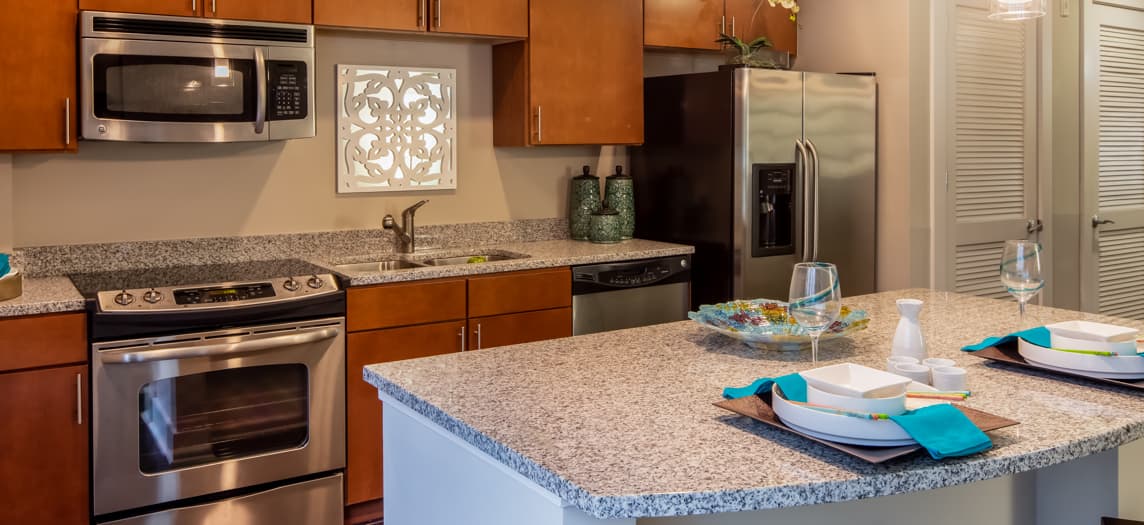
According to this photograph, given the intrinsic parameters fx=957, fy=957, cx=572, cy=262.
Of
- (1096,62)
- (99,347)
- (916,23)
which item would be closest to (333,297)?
(99,347)

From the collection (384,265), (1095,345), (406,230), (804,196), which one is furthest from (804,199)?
(1095,345)

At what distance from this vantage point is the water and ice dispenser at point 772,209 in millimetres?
4039

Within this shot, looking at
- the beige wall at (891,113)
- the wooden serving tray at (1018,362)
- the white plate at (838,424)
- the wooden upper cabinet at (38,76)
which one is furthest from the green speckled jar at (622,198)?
the white plate at (838,424)

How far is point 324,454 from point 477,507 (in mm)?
1806

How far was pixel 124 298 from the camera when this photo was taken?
287cm

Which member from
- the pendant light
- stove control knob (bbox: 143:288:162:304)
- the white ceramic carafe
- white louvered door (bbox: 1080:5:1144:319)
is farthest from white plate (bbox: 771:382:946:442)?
white louvered door (bbox: 1080:5:1144:319)

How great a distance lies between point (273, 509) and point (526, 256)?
4.42 ft

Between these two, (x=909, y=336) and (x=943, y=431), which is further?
(x=909, y=336)

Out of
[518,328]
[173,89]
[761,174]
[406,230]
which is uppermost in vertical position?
[173,89]

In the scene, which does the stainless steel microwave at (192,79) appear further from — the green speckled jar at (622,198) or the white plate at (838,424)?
the white plate at (838,424)

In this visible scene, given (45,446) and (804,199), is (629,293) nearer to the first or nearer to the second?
(804,199)

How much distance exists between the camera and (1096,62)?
475cm

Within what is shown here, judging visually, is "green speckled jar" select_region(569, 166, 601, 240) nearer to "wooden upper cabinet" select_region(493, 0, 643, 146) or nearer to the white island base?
"wooden upper cabinet" select_region(493, 0, 643, 146)

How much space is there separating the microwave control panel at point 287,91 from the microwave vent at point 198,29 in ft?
0.30
